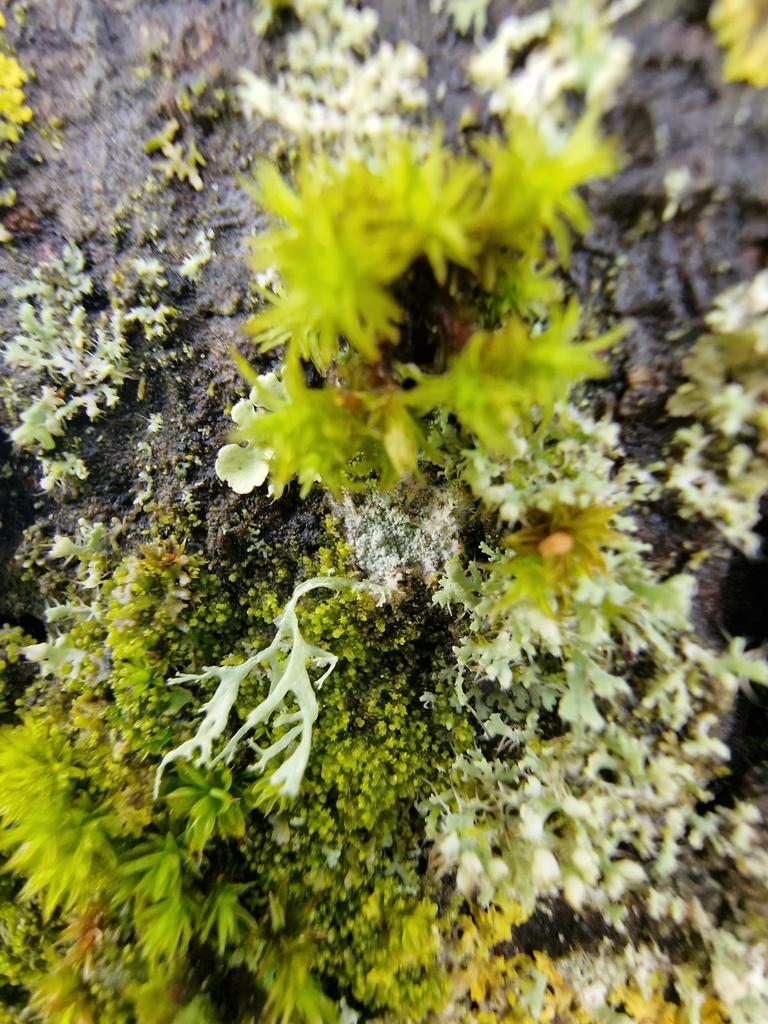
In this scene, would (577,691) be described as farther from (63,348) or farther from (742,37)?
(63,348)

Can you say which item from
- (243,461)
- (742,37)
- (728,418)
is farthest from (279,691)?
(742,37)

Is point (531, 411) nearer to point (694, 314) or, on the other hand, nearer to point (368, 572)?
point (694, 314)

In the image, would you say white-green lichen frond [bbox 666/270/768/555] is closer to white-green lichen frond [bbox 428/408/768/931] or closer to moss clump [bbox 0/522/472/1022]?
white-green lichen frond [bbox 428/408/768/931]

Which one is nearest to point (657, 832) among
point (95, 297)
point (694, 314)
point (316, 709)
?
point (316, 709)

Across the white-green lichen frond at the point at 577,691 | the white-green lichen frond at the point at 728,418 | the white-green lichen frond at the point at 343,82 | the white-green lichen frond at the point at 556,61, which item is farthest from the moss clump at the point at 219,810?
the white-green lichen frond at the point at 556,61

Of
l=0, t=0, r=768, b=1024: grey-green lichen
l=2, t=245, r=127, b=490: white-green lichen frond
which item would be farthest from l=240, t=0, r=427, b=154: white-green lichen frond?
l=2, t=245, r=127, b=490: white-green lichen frond

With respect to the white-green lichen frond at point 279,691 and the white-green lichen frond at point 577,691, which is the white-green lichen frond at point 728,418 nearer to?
the white-green lichen frond at point 577,691
